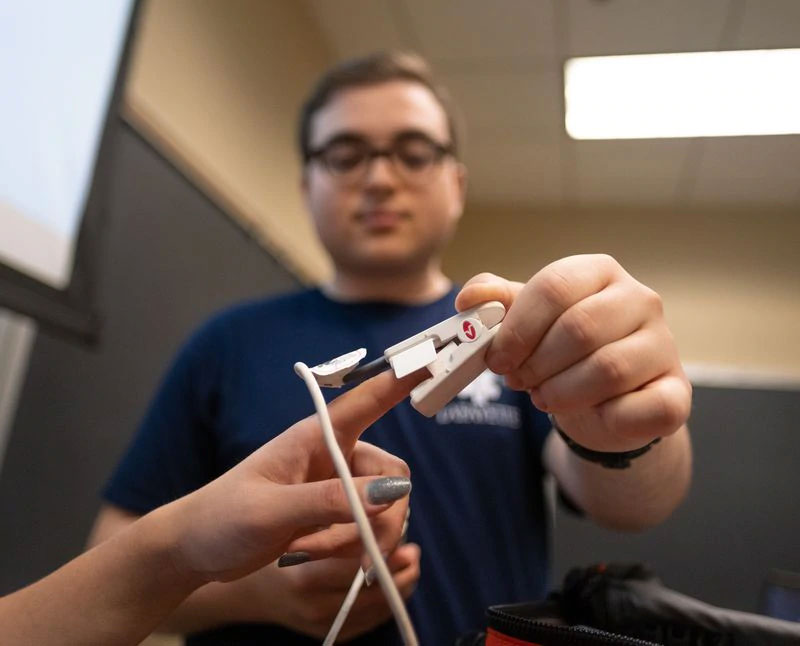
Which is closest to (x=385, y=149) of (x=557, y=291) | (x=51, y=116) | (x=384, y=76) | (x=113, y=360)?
(x=384, y=76)

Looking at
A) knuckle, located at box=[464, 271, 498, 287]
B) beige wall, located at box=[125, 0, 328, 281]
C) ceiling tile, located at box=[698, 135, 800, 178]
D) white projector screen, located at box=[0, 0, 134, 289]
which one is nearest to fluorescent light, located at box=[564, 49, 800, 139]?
ceiling tile, located at box=[698, 135, 800, 178]

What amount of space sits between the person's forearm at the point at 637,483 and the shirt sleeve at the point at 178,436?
217 millimetres

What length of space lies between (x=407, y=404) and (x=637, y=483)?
0.17 meters

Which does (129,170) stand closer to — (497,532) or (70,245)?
(70,245)

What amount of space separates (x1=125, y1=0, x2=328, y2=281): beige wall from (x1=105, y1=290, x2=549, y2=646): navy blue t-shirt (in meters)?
0.49

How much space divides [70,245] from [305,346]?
64 centimetres

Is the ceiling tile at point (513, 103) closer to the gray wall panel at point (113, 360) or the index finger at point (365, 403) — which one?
the index finger at point (365, 403)

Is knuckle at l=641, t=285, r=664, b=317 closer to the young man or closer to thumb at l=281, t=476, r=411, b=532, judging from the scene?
the young man

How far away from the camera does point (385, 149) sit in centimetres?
43

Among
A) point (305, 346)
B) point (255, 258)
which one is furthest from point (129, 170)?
point (305, 346)

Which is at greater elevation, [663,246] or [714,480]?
[663,246]

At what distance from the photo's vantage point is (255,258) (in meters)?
1.48

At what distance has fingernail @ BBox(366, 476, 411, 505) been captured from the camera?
216mm

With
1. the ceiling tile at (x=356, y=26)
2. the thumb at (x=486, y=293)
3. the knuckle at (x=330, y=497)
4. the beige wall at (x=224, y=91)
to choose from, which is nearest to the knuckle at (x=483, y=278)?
the thumb at (x=486, y=293)
